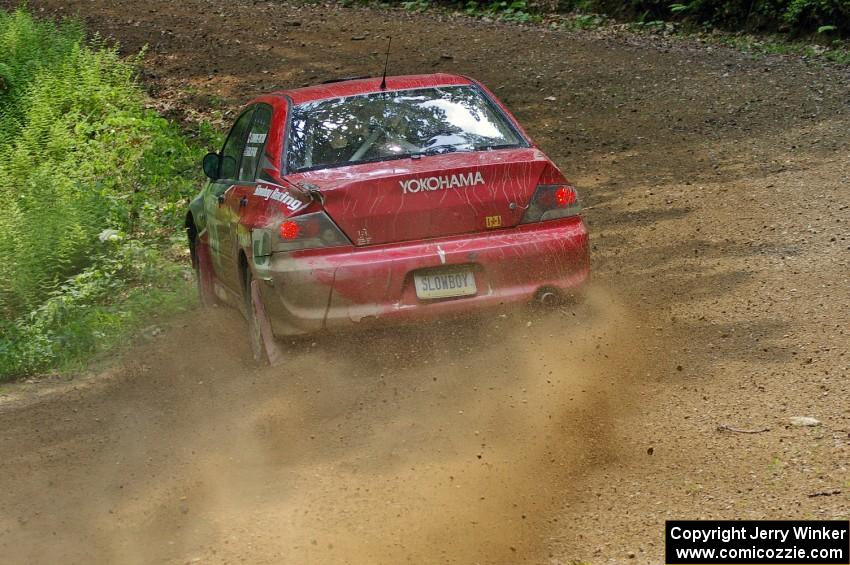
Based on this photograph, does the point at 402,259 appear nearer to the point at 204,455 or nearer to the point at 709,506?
the point at 204,455

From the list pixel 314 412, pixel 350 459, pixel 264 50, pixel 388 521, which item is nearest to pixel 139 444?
pixel 314 412

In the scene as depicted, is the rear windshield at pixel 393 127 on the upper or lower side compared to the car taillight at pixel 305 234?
upper

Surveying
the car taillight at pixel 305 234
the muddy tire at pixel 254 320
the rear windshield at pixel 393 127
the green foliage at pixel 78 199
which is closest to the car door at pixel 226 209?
the muddy tire at pixel 254 320

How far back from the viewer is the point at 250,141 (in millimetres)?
7684

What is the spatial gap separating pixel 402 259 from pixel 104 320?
4.21 m

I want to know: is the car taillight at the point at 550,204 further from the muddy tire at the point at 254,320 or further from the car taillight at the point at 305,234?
the muddy tire at the point at 254,320

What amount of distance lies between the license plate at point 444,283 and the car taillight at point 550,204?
1.62 feet

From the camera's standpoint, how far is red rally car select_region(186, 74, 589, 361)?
6.23m

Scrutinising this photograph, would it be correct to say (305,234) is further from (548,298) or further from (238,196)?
(548,298)

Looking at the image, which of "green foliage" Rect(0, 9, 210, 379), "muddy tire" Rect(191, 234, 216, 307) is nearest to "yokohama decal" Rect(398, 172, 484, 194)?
"muddy tire" Rect(191, 234, 216, 307)

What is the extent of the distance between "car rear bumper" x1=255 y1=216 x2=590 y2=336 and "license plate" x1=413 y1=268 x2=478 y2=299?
1.2 inches

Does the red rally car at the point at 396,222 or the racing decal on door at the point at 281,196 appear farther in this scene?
the racing decal on door at the point at 281,196

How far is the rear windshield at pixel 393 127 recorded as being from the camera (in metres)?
6.77

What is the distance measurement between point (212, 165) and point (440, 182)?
95.6 inches
